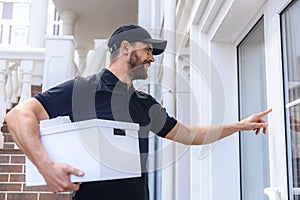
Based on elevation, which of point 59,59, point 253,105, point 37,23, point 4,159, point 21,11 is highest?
point 21,11

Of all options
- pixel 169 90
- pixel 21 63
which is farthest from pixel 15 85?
pixel 169 90

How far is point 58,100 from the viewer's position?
1162 mm

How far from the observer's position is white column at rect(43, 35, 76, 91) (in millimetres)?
2521

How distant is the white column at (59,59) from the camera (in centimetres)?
252

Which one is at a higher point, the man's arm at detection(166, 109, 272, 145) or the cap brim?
the cap brim

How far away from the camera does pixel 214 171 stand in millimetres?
1589

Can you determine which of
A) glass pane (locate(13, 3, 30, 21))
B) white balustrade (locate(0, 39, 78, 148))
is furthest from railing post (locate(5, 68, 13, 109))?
glass pane (locate(13, 3, 30, 21))

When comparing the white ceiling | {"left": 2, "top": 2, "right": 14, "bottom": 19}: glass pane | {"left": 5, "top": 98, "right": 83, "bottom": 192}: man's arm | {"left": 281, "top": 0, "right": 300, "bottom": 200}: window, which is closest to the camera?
{"left": 5, "top": 98, "right": 83, "bottom": 192}: man's arm

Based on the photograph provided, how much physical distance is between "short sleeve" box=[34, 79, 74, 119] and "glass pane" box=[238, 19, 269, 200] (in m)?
0.70

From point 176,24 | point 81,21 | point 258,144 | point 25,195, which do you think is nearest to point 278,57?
point 258,144

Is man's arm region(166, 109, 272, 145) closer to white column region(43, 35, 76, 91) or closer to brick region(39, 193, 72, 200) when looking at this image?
brick region(39, 193, 72, 200)

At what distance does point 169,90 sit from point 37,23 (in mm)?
2815

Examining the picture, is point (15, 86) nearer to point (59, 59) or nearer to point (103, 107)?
point (59, 59)

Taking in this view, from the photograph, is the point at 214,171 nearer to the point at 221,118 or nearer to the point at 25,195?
the point at 221,118
